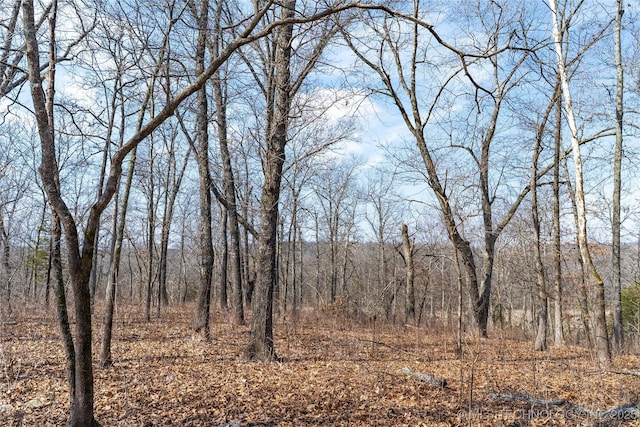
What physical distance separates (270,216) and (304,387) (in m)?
2.97

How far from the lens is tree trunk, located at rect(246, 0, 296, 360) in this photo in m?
7.59

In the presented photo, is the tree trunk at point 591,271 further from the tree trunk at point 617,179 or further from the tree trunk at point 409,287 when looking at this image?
the tree trunk at point 409,287

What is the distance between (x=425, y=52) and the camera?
10906 mm

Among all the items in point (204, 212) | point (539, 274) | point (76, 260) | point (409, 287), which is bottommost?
point (409, 287)

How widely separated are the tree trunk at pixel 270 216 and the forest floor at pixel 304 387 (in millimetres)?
460

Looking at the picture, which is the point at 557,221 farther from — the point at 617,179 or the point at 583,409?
the point at 583,409

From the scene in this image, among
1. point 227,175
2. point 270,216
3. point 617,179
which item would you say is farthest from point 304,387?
point 617,179

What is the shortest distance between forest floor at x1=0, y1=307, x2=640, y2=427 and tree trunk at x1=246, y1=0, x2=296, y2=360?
0.46 metres

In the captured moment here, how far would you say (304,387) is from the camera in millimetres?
6098

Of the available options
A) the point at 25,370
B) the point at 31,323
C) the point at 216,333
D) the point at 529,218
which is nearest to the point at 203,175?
the point at 216,333

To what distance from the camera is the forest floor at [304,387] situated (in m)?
4.84

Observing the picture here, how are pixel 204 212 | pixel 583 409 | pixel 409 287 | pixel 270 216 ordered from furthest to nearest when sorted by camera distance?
pixel 409 287, pixel 204 212, pixel 270 216, pixel 583 409

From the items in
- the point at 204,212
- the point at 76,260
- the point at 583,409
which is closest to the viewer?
the point at 76,260

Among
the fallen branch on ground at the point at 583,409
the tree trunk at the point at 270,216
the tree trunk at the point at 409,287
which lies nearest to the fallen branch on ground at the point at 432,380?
the fallen branch on ground at the point at 583,409
